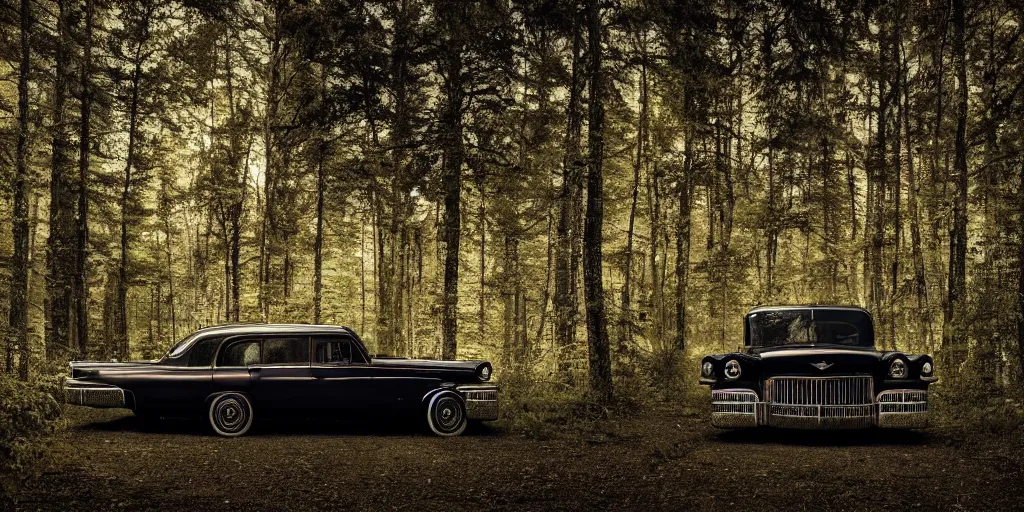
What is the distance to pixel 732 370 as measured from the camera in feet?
36.7

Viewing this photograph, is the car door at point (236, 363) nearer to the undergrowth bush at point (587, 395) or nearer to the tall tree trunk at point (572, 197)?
the undergrowth bush at point (587, 395)

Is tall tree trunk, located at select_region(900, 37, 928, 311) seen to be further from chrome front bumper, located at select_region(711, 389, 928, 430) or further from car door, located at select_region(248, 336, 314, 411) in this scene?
car door, located at select_region(248, 336, 314, 411)

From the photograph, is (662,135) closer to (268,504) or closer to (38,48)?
(38,48)

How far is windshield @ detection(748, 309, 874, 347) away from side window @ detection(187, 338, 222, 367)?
7.87m

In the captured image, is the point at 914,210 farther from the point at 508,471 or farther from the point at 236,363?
the point at 236,363

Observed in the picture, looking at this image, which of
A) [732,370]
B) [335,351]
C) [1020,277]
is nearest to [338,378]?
[335,351]

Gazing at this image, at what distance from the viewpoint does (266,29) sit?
77.5ft

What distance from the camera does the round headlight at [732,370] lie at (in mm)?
11180

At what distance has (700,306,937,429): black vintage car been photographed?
10.8 meters

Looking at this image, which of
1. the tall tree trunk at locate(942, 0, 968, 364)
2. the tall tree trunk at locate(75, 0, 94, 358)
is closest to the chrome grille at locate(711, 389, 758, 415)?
the tall tree trunk at locate(942, 0, 968, 364)

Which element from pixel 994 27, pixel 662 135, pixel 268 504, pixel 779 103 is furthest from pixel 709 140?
pixel 268 504

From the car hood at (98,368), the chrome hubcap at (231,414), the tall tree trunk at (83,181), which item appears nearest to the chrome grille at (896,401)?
the chrome hubcap at (231,414)

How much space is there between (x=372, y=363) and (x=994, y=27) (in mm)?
17719

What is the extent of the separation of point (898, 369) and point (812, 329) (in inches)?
75.1
